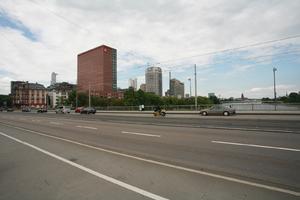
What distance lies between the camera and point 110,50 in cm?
5219

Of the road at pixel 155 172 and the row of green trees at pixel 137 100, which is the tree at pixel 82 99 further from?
the road at pixel 155 172

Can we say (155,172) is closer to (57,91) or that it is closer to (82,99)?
(82,99)

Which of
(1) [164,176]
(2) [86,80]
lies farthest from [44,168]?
(2) [86,80]

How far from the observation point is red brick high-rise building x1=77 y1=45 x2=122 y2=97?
49.2 m

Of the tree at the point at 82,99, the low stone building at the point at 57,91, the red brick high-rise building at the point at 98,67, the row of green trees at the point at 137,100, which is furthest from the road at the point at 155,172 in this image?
the low stone building at the point at 57,91

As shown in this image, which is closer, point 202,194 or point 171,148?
point 202,194

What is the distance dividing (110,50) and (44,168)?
47510 mm

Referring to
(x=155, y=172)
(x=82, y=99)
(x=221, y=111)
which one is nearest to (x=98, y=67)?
(x=221, y=111)

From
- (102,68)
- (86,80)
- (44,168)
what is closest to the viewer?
(44,168)

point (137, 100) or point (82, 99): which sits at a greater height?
point (82, 99)

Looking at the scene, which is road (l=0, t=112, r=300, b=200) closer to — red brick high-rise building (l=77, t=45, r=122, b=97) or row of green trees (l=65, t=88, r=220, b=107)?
red brick high-rise building (l=77, t=45, r=122, b=97)

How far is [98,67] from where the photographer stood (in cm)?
5272

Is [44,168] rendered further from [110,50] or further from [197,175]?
[110,50]

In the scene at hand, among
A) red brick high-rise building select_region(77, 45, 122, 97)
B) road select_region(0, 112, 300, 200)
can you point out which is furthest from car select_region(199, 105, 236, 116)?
red brick high-rise building select_region(77, 45, 122, 97)
